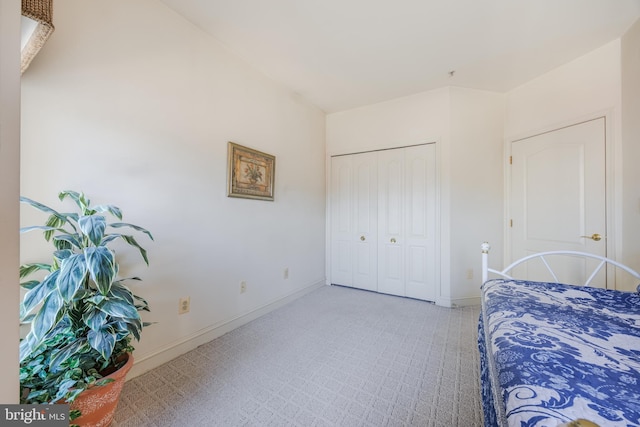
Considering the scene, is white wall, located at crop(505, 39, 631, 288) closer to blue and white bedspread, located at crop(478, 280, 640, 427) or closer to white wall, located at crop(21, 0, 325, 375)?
blue and white bedspread, located at crop(478, 280, 640, 427)

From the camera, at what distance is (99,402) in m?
0.97

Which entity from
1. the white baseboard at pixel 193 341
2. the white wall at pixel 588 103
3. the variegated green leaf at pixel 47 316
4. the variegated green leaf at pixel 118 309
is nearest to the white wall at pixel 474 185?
the white wall at pixel 588 103

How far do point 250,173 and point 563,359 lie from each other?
227cm

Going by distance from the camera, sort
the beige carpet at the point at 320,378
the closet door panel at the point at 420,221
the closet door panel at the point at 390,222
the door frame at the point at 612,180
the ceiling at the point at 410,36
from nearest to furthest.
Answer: the beige carpet at the point at 320,378 → the ceiling at the point at 410,36 → the door frame at the point at 612,180 → the closet door panel at the point at 420,221 → the closet door panel at the point at 390,222

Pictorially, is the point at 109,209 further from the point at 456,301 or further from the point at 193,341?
the point at 456,301

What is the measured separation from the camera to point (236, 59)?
222 cm

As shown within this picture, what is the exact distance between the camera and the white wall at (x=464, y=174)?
9.01ft

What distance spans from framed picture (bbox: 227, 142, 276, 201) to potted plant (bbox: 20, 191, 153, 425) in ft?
3.65

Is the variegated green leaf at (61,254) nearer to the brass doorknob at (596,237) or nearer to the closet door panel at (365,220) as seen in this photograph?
the closet door panel at (365,220)

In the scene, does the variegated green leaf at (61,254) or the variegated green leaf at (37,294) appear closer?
the variegated green leaf at (37,294)

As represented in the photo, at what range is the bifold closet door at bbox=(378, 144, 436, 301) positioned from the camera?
289 centimetres

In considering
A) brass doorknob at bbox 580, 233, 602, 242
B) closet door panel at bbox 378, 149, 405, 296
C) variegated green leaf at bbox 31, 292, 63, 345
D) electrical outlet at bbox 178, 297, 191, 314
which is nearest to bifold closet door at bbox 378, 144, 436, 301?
closet door panel at bbox 378, 149, 405, 296

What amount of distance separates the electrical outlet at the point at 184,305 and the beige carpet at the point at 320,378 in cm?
31

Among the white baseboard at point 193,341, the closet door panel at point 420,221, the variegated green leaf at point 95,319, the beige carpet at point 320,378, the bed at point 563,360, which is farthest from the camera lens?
the closet door panel at point 420,221
